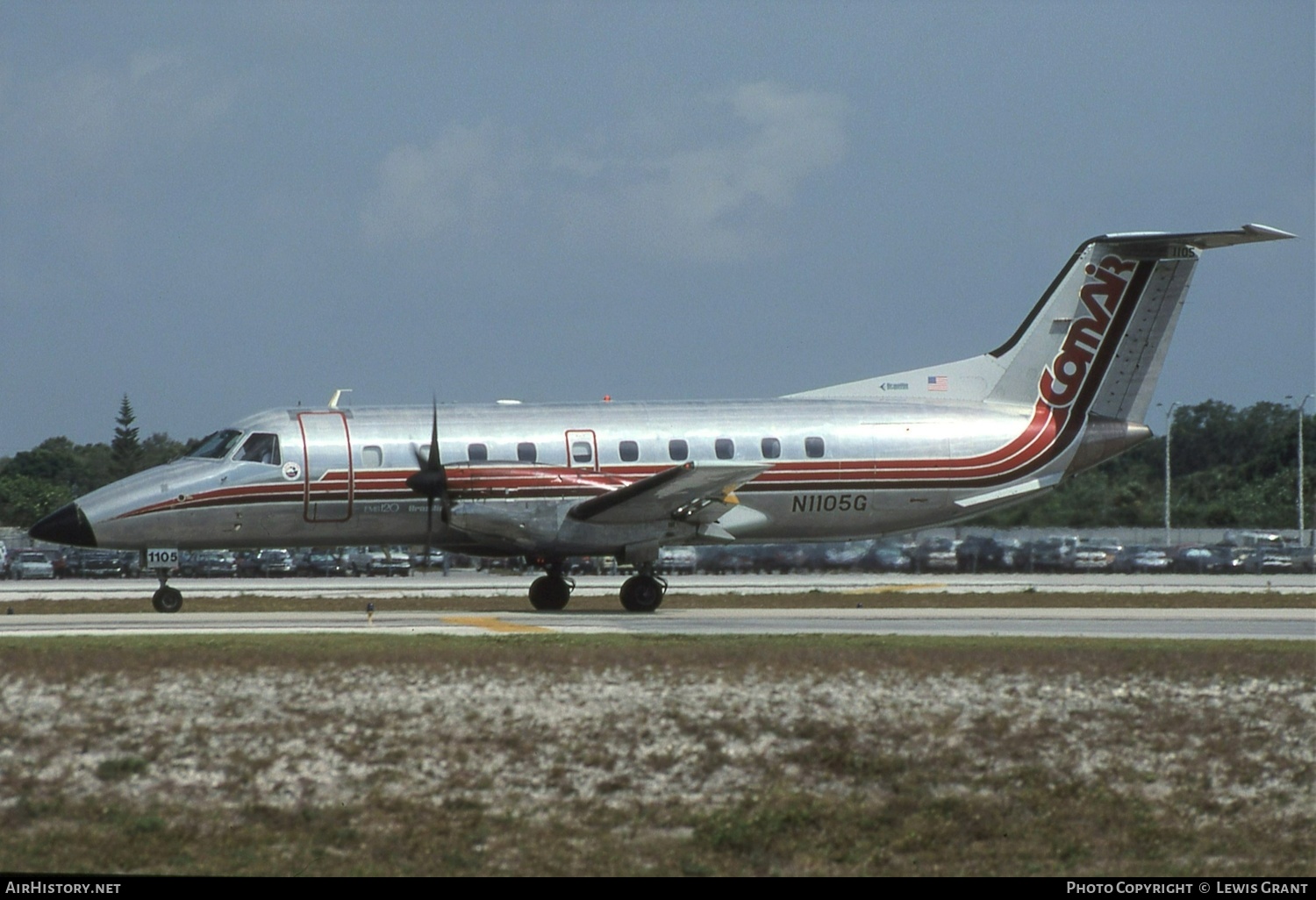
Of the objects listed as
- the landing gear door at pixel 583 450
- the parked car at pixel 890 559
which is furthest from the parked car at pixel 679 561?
the landing gear door at pixel 583 450

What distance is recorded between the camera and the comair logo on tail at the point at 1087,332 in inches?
1238

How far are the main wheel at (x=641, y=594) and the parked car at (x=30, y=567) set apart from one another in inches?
1750

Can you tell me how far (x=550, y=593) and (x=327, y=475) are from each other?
197 inches

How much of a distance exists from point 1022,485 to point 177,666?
18.5 metres

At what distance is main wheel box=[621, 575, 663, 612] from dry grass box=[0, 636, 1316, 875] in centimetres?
1030

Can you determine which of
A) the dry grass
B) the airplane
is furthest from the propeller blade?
the dry grass

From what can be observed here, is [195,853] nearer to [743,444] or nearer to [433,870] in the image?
[433,870]

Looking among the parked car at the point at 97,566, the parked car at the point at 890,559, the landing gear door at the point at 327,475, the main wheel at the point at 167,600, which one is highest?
the landing gear door at the point at 327,475

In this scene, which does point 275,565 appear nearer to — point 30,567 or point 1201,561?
point 30,567

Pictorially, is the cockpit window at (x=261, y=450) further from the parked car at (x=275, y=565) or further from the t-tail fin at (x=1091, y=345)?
the parked car at (x=275, y=565)

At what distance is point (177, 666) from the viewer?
1816 cm

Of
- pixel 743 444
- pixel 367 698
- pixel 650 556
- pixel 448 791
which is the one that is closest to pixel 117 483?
pixel 650 556

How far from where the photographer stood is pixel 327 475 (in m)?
28.5

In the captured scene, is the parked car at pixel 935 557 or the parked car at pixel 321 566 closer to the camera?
the parked car at pixel 935 557
